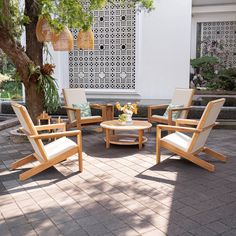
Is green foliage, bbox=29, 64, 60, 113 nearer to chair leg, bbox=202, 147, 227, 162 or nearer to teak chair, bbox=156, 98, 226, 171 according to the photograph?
teak chair, bbox=156, 98, 226, 171

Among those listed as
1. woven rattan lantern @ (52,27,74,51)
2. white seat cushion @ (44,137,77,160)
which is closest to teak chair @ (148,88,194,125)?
woven rattan lantern @ (52,27,74,51)

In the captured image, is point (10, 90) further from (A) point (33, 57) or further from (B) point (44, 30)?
(B) point (44, 30)

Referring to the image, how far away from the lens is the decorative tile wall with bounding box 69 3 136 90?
9.77 meters

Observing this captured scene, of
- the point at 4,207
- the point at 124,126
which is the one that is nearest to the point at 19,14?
the point at 124,126

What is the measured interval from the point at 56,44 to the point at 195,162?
10.0 ft

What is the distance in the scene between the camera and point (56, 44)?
5855 mm

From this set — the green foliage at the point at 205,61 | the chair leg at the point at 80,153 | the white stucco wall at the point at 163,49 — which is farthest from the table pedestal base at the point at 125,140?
the green foliage at the point at 205,61

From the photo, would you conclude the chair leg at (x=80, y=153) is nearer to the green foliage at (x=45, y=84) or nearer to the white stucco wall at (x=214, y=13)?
the green foliage at (x=45, y=84)

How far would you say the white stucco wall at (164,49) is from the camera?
934cm

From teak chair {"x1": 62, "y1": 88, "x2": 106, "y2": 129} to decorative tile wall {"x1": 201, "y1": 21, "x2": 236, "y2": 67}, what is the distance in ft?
23.2

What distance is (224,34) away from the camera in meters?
12.7

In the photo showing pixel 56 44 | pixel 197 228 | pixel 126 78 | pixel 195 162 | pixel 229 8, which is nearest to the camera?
pixel 197 228

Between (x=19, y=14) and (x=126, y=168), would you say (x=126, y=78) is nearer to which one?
(x=19, y=14)

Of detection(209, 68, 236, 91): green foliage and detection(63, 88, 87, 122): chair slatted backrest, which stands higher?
detection(209, 68, 236, 91): green foliage
